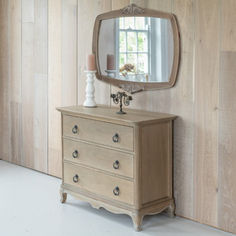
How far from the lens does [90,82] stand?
3783 millimetres

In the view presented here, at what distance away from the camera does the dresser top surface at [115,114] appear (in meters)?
3.24

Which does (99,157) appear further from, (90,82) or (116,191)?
(90,82)

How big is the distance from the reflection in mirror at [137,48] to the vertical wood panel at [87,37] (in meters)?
0.14

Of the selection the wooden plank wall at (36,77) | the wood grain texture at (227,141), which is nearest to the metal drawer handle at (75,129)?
the wooden plank wall at (36,77)

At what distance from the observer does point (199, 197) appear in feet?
11.0

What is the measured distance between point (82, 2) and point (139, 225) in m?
1.93

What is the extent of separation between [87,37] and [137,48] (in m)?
0.64

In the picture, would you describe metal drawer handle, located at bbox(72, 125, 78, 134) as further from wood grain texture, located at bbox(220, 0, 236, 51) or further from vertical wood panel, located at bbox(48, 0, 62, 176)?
wood grain texture, located at bbox(220, 0, 236, 51)

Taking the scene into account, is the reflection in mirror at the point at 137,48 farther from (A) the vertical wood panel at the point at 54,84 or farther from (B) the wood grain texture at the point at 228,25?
(A) the vertical wood panel at the point at 54,84

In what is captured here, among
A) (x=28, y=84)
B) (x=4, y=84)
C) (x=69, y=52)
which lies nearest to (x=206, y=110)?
(x=69, y=52)

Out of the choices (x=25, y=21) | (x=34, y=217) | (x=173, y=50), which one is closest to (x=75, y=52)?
(x=25, y=21)

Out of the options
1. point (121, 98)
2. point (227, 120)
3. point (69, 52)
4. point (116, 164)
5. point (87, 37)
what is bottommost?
point (116, 164)

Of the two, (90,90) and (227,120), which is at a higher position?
(90,90)

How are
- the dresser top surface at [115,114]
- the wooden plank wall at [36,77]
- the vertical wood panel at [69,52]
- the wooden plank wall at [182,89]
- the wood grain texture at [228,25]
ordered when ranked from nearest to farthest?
the wood grain texture at [228,25] < the wooden plank wall at [182,89] < the dresser top surface at [115,114] < the vertical wood panel at [69,52] < the wooden plank wall at [36,77]
